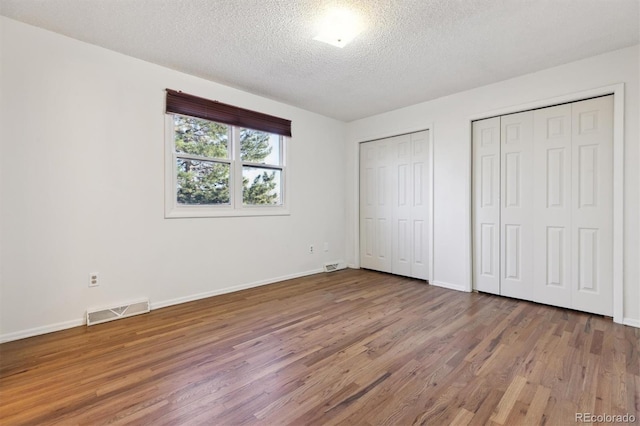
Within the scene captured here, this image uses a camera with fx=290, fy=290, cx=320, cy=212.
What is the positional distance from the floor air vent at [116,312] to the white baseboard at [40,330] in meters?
0.08

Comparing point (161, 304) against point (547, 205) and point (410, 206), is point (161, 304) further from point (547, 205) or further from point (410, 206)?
point (547, 205)

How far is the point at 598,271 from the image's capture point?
2.85 m

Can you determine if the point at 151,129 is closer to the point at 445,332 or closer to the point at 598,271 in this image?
the point at 445,332

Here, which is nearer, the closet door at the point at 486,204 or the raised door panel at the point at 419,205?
the closet door at the point at 486,204

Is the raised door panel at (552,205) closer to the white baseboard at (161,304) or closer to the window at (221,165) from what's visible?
the white baseboard at (161,304)

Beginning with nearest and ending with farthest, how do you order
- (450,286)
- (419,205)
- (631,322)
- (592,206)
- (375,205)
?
(631,322) < (592,206) < (450,286) < (419,205) < (375,205)

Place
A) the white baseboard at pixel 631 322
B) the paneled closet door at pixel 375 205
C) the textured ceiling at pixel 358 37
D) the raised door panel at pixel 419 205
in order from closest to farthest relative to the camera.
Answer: the textured ceiling at pixel 358 37, the white baseboard at pixel 631 322, the raised door panel at pixel 419 205, the paneled closet door at pixel 375 205

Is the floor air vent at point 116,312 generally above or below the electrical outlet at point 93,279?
below

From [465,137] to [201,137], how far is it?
3.29 metres

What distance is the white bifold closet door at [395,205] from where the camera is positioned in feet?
14.0

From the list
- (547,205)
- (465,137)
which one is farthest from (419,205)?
(547,205)

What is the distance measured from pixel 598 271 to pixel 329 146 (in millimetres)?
3706

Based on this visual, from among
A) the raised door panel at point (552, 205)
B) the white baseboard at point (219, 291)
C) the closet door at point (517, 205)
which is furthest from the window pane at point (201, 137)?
the raised door panel at point (552, 205)

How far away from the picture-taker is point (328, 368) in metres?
1.94
